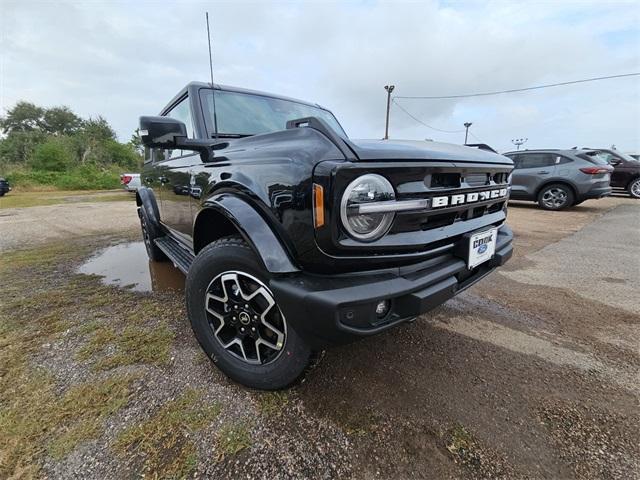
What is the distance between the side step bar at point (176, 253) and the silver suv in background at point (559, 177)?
7.43 metres

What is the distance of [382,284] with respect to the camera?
1.30 metres

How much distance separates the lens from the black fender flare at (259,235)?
137 centimetres

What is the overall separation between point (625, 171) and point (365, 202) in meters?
14.0

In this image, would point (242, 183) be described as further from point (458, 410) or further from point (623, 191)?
point (623, 191)

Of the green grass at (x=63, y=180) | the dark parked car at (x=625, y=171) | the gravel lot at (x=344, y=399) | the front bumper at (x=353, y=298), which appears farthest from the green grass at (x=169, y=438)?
the green grass at (x=63, y=180)

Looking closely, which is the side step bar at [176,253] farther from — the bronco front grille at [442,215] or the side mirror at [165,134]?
the bronco front grille at [442,215]

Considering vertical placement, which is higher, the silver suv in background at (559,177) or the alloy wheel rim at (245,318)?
the silver suv in background at (559,177)

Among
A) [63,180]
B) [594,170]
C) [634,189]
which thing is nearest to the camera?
[594,170]

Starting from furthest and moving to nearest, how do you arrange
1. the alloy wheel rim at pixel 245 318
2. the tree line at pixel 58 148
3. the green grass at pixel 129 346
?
the tree line at pixel 58 148
the green grass at pixel 129 346
the alloy wheel rim at pixel 245 318

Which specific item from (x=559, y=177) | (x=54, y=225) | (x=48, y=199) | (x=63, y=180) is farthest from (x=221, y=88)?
(x=63, y=180)

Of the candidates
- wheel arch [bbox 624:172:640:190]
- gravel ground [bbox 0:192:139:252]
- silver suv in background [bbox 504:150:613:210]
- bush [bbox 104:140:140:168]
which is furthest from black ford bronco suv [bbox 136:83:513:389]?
bush [bbox 104:140:140:168]

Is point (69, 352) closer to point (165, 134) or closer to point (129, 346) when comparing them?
point (129, 346)

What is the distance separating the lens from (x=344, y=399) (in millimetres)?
1667

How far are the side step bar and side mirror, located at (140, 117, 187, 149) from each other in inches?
38.0
